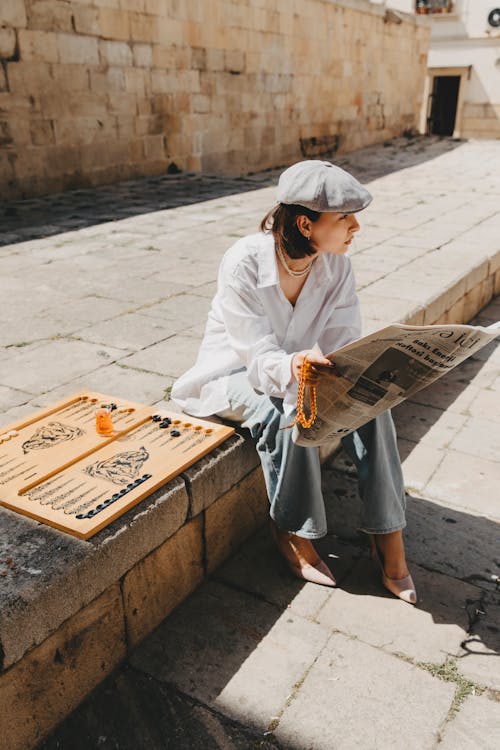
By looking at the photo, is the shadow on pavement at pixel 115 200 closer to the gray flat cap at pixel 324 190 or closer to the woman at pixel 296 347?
the woman at pixel 296 347

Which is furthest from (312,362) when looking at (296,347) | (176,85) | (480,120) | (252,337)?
(480,120)

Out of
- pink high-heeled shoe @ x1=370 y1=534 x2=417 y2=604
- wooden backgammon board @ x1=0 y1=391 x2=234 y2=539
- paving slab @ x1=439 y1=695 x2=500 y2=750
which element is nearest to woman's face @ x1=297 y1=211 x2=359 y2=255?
wooden backgammon board @ x1=0 y1=391 x2=234 y2=539

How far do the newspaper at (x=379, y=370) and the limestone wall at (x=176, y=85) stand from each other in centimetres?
769

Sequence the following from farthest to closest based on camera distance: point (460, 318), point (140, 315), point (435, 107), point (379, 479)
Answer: point (435, 107)
point (460, 318)
point (140, 315)
point (379, 479)

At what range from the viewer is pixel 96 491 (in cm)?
222

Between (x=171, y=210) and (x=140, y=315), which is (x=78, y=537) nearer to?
Result: (x=140, y=315)

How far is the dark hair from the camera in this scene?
2.38m

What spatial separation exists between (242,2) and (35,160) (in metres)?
5.84

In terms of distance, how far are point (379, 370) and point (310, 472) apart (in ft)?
1.87

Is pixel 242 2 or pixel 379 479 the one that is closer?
pixel 379 479

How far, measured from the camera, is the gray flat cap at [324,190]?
2266 millimetres

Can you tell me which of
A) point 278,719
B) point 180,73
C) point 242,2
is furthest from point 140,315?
point 242,2

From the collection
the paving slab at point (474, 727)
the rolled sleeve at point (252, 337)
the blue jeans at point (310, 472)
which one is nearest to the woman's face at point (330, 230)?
the rolled sleeve at point (252, 337)

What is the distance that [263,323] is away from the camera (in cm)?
247
